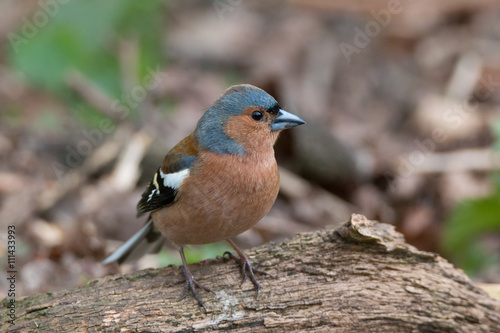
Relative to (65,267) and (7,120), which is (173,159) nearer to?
(65,267)

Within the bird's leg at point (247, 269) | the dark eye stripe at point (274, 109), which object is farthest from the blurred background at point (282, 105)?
the bird's leg at point (247, 269)

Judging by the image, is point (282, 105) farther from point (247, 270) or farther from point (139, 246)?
point (247, 270)

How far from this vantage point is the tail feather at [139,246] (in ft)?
16.4

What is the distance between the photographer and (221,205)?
4.12 metres

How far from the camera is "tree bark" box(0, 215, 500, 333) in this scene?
371cm

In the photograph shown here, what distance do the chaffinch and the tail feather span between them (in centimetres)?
37

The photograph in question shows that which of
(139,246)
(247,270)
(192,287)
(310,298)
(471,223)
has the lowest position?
(192,287)

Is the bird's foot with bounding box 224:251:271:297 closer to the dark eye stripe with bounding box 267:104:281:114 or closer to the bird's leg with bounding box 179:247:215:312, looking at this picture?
the bird's leg with bounding box 179:247:215:312

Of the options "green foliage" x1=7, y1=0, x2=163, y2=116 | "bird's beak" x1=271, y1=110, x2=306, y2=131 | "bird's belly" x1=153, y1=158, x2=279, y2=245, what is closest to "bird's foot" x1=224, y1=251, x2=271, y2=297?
"bird's belly" x1=153, y1=158, x2=279, y2=245

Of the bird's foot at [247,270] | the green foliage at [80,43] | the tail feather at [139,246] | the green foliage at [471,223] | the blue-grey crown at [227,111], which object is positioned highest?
the green foliage at [80,43]

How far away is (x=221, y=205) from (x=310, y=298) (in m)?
0.91

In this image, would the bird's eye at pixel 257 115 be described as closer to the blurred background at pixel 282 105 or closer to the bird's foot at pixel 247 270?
the blurred background at pixel 282 105

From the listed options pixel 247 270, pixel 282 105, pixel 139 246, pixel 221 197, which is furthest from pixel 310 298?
pixel 282 105

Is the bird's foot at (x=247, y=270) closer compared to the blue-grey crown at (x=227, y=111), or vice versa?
the bird's foot at (x=247, y=270)
